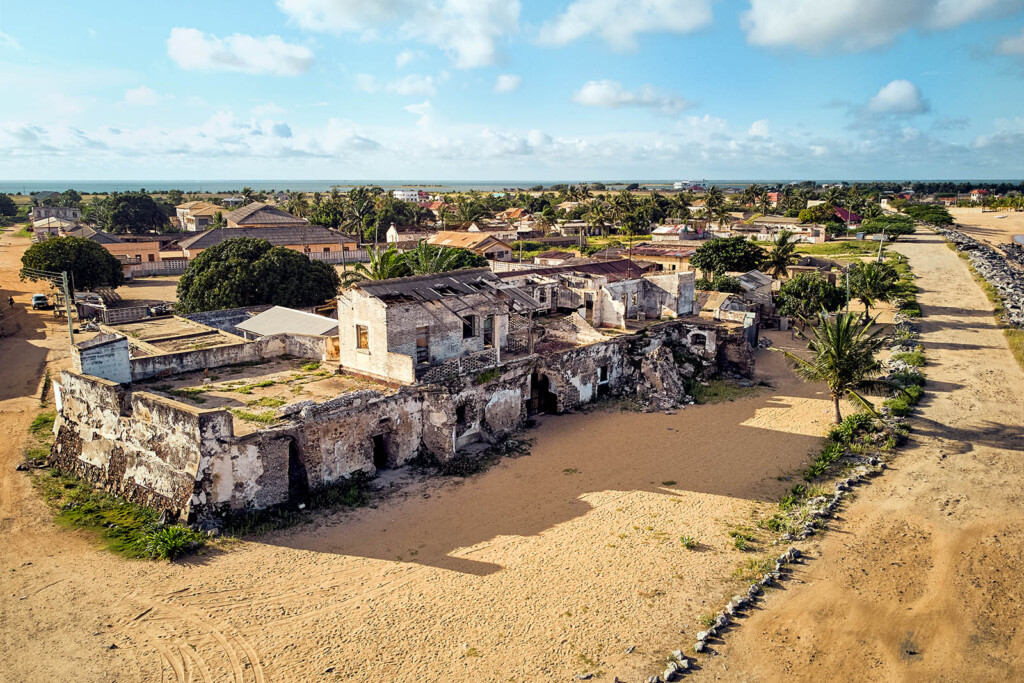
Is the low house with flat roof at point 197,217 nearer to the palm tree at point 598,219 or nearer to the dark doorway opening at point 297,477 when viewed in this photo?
the palm tree at point 598,219

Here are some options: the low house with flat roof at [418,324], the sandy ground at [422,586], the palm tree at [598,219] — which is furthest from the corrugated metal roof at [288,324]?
the palm tree at [598,219]

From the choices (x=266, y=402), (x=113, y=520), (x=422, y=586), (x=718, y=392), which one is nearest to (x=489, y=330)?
(x=266, y=402)

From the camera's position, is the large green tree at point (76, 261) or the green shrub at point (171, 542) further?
the large green tree at point (76, 261)

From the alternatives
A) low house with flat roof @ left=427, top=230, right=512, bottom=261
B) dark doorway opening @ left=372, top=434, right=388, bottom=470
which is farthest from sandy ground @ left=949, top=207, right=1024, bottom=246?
dark doorway opening @ left=372, top=434, right=388, bottom=470

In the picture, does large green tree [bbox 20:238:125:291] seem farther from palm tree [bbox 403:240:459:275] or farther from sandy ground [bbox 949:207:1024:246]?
sandy ground [bbox 949:207:1024:246]

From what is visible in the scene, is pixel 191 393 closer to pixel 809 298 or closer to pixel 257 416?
pixel 257 416

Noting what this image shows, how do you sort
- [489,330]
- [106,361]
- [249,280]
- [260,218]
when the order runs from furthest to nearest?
[260,218] < [249,280] < [489,330] < [106,361]

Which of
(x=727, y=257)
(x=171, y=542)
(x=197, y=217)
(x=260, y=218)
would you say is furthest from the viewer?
(x=197, y=217)
